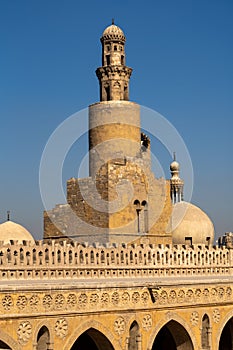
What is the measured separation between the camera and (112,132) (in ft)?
61.6

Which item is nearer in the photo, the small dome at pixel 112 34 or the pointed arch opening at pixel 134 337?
the pointed arch opening at pixel 134 337

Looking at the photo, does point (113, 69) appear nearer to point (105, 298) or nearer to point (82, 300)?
point (105, 298)

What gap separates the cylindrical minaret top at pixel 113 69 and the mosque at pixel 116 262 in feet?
0.09

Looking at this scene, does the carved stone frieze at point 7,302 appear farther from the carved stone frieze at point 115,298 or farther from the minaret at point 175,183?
the minaret at point 175,183

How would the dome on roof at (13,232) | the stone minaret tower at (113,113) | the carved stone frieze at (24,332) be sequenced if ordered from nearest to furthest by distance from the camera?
the carved stone frieze at (24,332) < the dome on roof at (13,232) < the stone minaret tower at (113,113)

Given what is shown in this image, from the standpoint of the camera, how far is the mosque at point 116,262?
12578mm

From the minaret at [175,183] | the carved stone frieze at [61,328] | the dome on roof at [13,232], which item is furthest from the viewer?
the minaret at [175,183]

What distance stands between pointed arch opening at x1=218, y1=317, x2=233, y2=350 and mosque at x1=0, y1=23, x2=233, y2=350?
27mm

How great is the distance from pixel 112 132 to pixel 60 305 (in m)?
7.03

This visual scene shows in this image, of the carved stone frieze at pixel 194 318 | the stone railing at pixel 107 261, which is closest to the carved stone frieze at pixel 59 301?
the stone railing at pixel 107 261

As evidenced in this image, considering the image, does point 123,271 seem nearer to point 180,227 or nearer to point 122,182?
point 122,182

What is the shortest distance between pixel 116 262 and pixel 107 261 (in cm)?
25

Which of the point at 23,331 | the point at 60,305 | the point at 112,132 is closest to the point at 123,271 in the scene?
the point at 60,305

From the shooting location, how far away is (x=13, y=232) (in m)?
16.0
